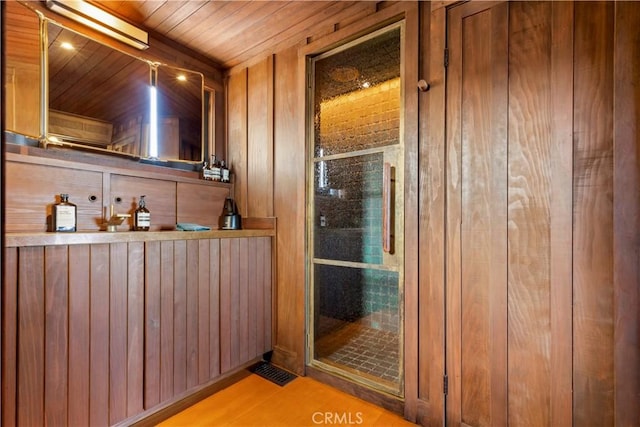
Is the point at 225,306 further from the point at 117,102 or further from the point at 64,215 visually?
the point at 117,102

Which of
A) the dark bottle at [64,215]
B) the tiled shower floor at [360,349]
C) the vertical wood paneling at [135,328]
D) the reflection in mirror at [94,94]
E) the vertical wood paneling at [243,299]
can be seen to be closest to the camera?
the vertical wood paneling at [135,328]

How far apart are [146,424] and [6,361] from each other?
0.80 meters

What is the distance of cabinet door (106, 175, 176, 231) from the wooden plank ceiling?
1.09 meters

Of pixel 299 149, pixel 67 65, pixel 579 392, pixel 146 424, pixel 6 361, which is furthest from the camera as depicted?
pixel 299 149

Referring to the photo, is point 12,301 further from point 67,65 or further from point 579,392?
point 579,392

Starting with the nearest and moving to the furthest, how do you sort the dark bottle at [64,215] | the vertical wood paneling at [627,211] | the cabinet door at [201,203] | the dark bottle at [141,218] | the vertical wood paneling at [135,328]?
the vertical wood paneling at [627,211] → the vertical wood paneling at [135,328] → the dark bottle at [64,215] → the dark bottle at [141,218] → the cabinet door at [201,203]

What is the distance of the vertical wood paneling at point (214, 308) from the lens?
1.93m

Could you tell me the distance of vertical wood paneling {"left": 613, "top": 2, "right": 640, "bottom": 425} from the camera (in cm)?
117

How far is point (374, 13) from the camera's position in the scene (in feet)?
6.06

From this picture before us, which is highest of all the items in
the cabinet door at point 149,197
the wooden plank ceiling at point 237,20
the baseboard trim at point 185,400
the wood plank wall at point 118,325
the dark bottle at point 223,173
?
the wooden plank ceiling at point 237,20

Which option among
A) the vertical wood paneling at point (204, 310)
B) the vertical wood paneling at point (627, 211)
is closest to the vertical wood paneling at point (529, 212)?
the vertical wood paneling at point (627, 211)

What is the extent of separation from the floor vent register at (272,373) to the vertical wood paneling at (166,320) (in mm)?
669

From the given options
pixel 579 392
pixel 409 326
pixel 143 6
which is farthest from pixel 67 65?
pixel 579 392

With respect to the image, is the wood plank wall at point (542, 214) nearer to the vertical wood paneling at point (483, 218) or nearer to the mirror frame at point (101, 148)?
the vertical wood paneling at point (483, 218)
